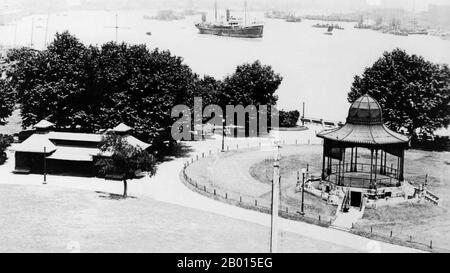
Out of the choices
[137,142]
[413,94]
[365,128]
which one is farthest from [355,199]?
[413,94]

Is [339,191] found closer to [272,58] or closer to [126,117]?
[126,117]

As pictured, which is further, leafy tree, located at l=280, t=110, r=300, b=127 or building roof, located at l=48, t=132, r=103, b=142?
leafy tree, located at l=280, t=110, r=300, b=127

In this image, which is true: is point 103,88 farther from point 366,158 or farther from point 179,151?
point 366,158

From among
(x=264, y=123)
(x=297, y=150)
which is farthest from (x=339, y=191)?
(x=264, y=123)

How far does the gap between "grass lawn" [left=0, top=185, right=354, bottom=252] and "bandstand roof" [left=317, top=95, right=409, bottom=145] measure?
14.9 meters

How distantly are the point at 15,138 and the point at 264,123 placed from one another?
1474 inches

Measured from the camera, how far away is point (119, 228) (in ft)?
150

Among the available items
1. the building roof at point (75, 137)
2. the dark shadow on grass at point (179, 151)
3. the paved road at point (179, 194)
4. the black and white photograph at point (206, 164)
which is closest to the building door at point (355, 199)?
the black and white photograph at point (206, 164)

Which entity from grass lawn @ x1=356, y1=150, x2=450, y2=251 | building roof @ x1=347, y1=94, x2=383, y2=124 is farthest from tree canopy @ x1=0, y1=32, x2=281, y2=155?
grass lawn @ x1=356, y1=150, x2=450, y2=251

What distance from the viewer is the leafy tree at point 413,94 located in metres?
81.8

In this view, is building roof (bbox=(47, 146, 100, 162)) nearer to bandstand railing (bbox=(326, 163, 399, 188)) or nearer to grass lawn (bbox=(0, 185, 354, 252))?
grass lawn (bbox=(0, 185, 354, 252))

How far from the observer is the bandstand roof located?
5641 cm

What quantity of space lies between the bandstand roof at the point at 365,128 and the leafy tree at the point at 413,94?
25.5 m

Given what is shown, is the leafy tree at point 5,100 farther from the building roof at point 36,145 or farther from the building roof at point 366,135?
the building roof at point 366,135
